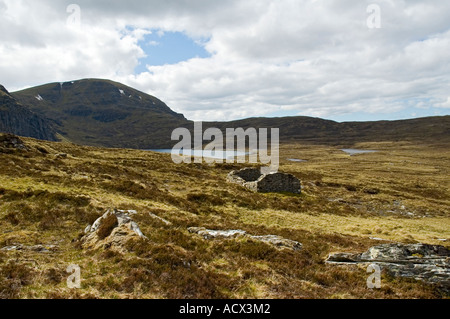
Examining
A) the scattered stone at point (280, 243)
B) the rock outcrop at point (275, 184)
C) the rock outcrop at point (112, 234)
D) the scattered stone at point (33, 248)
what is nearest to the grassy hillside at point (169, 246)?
the scattered stone at point (33, 248)

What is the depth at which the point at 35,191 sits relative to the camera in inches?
808

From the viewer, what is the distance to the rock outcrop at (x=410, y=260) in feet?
35.1

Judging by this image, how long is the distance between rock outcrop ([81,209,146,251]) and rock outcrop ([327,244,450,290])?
10.2 m

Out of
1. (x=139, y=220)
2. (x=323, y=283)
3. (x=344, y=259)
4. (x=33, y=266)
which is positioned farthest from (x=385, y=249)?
(x=33, y=266)

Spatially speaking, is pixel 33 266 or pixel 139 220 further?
pixel 139 220

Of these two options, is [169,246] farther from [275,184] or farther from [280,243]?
[275,184]

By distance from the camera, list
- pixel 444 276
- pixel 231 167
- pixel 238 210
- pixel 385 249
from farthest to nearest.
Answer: pixel 231 167, pixel 238 210, pixel 385 249, pixel 444 276

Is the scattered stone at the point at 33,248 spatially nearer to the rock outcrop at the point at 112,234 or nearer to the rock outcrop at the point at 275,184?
the rock outcrop at the point at 112,234

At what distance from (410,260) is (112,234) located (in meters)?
14.4

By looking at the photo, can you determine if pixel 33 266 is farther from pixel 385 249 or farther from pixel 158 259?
pixel 385 249

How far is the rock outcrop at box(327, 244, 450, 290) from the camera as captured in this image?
1069 cm

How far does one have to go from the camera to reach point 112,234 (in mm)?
13055
